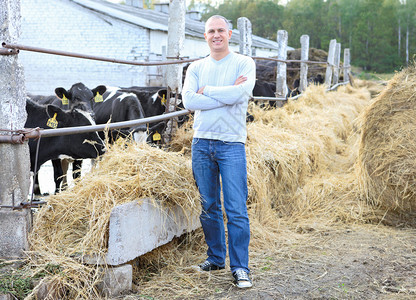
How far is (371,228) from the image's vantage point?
5.25 metres

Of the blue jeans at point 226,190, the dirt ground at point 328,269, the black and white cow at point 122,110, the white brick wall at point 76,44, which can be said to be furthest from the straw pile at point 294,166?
the white brick wall at point 76,44

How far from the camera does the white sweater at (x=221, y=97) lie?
365 centimetres

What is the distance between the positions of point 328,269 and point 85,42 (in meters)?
17.2

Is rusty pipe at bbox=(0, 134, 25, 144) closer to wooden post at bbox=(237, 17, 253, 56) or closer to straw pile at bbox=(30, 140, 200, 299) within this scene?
straw pile at bbox=(30, 140, 200, 299)

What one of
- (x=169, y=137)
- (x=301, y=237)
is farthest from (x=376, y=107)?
(x=169, y=137)

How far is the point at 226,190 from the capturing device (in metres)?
3.72

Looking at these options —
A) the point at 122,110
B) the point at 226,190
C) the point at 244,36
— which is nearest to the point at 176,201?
the point at 226,190

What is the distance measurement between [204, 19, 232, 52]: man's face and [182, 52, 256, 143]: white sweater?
124 millimetres

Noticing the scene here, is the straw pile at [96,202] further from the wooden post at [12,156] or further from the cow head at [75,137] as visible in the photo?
the cow head at [75,137]

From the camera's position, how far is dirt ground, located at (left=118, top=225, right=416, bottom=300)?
3.54 meters

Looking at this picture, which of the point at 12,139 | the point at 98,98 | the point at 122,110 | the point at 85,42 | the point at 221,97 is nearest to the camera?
the point at 12,139

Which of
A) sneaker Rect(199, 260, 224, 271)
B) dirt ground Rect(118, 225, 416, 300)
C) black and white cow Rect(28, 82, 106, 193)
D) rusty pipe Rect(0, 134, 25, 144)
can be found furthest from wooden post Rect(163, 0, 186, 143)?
rusty pipe Rect(0, 134, 25, 144)

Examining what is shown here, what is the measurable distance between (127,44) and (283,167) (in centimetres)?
1382

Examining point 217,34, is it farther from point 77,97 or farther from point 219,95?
point 77,97
